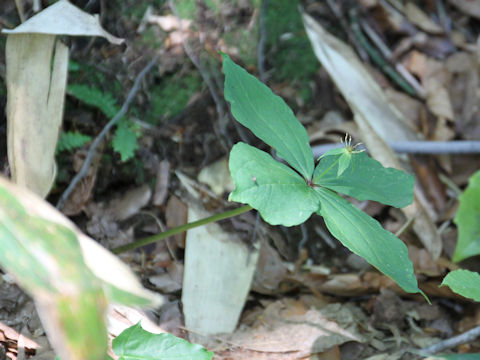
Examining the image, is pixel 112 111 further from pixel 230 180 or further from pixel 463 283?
pixel 463 283

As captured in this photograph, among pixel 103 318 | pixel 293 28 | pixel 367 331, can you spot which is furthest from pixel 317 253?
pixel 103 318

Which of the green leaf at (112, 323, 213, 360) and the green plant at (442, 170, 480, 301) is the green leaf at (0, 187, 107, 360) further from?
the green plant at (442, 170, 480, 301)

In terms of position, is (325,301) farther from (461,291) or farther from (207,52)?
(207,52)

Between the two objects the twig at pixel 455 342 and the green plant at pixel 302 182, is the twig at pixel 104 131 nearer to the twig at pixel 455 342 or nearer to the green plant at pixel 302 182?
the green plant at pixel 302 182

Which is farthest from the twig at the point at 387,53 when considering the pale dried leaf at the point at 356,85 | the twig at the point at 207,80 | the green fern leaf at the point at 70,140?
the green fern leaf at the point at 70,140

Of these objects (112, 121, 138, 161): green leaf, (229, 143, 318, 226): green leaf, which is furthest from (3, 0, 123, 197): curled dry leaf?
(229, 143, 318, 226): green leaf

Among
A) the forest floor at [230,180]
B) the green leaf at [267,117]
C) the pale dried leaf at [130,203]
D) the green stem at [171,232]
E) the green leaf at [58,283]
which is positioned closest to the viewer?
the green leaf at [58,283]
